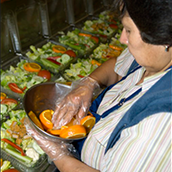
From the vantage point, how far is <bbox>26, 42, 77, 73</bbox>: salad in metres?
2.67

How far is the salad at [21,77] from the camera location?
7.75 ft

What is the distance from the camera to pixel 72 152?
1.50 m

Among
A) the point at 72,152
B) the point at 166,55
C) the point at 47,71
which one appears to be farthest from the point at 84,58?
the point at 166,55

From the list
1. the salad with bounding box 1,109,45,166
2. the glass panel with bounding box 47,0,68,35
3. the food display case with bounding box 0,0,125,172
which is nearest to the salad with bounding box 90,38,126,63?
the food display case with bounding box 0,0,125,172

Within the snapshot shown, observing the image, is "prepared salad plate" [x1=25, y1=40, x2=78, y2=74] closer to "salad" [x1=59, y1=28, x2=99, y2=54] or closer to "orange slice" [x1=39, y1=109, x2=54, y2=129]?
"salad" [x1=59, y1=28, x2=99, y2=54]

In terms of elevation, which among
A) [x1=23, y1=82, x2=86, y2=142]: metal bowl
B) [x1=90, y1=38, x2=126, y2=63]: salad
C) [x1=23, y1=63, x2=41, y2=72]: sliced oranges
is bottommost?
[x1=90, y1=38, x2=126, y2=63]: salad

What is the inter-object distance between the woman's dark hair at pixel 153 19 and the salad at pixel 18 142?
4.15 ft

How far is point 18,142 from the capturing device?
6.08 feet

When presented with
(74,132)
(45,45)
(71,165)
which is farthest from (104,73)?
(45,45)

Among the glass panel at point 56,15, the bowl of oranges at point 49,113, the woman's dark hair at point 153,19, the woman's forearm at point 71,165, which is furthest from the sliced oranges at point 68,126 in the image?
the glass panel at point 56,15

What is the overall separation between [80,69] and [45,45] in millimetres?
632

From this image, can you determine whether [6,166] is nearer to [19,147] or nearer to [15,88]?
[19,147]

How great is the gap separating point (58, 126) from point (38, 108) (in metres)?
0.24

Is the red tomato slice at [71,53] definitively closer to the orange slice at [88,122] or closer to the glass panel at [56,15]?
the glass panel at [56,15]
